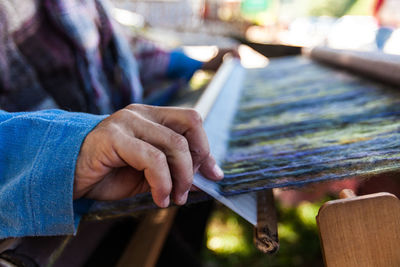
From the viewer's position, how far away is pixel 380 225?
0.50m

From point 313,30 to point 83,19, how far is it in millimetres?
9071

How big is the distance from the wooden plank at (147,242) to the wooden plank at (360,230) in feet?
1.39

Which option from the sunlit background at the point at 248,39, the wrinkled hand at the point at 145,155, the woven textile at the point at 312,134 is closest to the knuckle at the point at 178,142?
the wrinkled hand at the point at 145,155

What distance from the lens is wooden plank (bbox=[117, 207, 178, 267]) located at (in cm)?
87

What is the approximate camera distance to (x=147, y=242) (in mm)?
938

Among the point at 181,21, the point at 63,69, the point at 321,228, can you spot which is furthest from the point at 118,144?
the point at 181,21

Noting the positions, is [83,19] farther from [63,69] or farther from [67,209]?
[67,209]

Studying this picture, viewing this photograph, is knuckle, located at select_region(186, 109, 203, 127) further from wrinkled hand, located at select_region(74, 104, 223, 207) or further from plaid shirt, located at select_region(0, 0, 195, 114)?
plaid shirt, located at select_region(0, 0, 195, 114)

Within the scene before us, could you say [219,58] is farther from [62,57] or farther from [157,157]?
[157,157]

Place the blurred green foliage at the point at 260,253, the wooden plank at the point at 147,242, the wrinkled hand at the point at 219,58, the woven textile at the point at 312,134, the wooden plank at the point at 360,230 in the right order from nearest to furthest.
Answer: the wooden plank at the point at 360,230
the woven textile at the point at 312,134
the wooden plank at the point at 147,242
the blurred green foliage at the point at 260,253
the wrinkled hand at the point at 219,58

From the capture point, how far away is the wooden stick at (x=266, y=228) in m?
0.54

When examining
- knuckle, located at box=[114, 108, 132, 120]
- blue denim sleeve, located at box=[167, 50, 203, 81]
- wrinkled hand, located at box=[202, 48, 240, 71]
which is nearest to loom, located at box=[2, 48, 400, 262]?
knuckle, located at box=[114, 108, 132, 120]

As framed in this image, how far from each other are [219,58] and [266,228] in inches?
83.2

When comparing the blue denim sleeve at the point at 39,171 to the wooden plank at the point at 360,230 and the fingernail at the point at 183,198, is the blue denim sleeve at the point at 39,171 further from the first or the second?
the wooden plank at the point at 360,230
